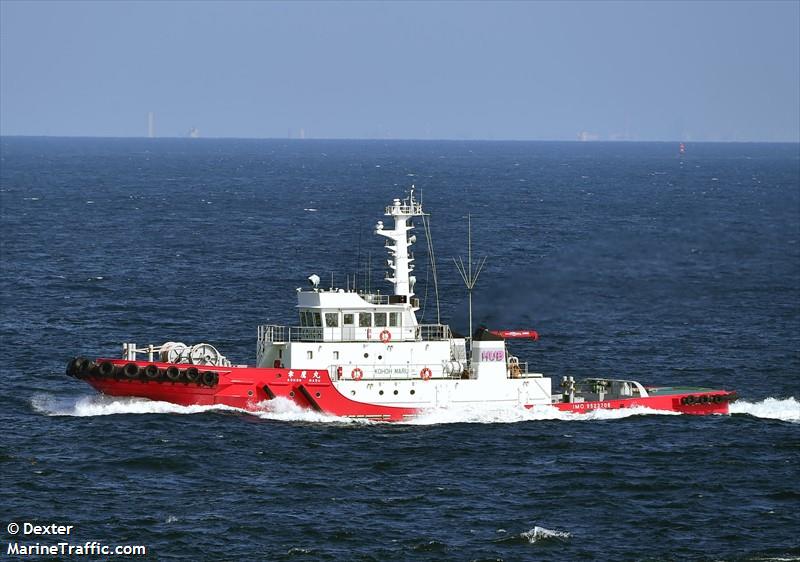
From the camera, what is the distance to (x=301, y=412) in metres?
53.3

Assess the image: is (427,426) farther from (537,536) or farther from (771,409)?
(771,409)

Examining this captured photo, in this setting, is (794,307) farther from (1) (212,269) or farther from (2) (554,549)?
(2) (554,549)

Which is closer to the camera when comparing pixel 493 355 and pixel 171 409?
pixel 171 409

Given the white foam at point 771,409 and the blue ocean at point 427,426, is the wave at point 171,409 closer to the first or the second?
the blue ocean at point 427,426

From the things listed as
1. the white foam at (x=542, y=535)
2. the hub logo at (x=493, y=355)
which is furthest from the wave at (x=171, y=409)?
the white foam at (x=542, y=535)

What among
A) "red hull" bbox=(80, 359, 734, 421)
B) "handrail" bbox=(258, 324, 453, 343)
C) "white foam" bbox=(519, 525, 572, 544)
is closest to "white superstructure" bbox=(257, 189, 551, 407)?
"handrail" bbox=(258, 324, 453, 343)

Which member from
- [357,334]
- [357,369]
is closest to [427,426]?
[357,369]

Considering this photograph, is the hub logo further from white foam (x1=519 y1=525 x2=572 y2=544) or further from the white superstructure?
white foam (x1=519 y1=525 x2=572 y2=544)

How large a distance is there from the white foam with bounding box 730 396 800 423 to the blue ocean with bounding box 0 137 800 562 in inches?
4.4

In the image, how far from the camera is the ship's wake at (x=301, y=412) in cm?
5341

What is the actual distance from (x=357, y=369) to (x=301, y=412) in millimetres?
2577

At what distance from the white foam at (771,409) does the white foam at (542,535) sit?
59.6 feet

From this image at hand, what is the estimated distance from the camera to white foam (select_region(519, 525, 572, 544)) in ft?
132

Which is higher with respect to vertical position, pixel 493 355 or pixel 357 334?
pixel 357 334
